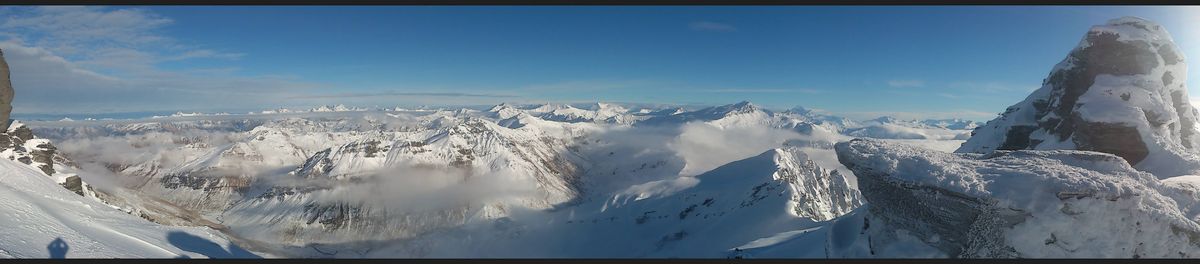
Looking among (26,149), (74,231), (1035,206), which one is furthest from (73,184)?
(1035,206)

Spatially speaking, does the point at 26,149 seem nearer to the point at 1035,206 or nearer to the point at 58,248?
the point at 58,248

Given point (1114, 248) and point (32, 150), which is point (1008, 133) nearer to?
point (1114, 248)

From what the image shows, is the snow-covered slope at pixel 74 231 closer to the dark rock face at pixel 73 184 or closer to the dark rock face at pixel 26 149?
the dark rock face at pixel 73 184

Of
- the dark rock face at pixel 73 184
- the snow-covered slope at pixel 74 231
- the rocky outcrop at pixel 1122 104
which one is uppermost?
the rocky outcrop at pixel 1122 104

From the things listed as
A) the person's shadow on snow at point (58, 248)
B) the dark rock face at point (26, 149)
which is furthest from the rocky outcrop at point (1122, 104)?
the dark rock face at point (26, 149)

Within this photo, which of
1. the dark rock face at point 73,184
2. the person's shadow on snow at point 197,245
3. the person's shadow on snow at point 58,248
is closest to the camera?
the person's shadow on snow at point 58,248

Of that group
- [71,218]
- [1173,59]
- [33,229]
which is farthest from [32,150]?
[1173,59]
